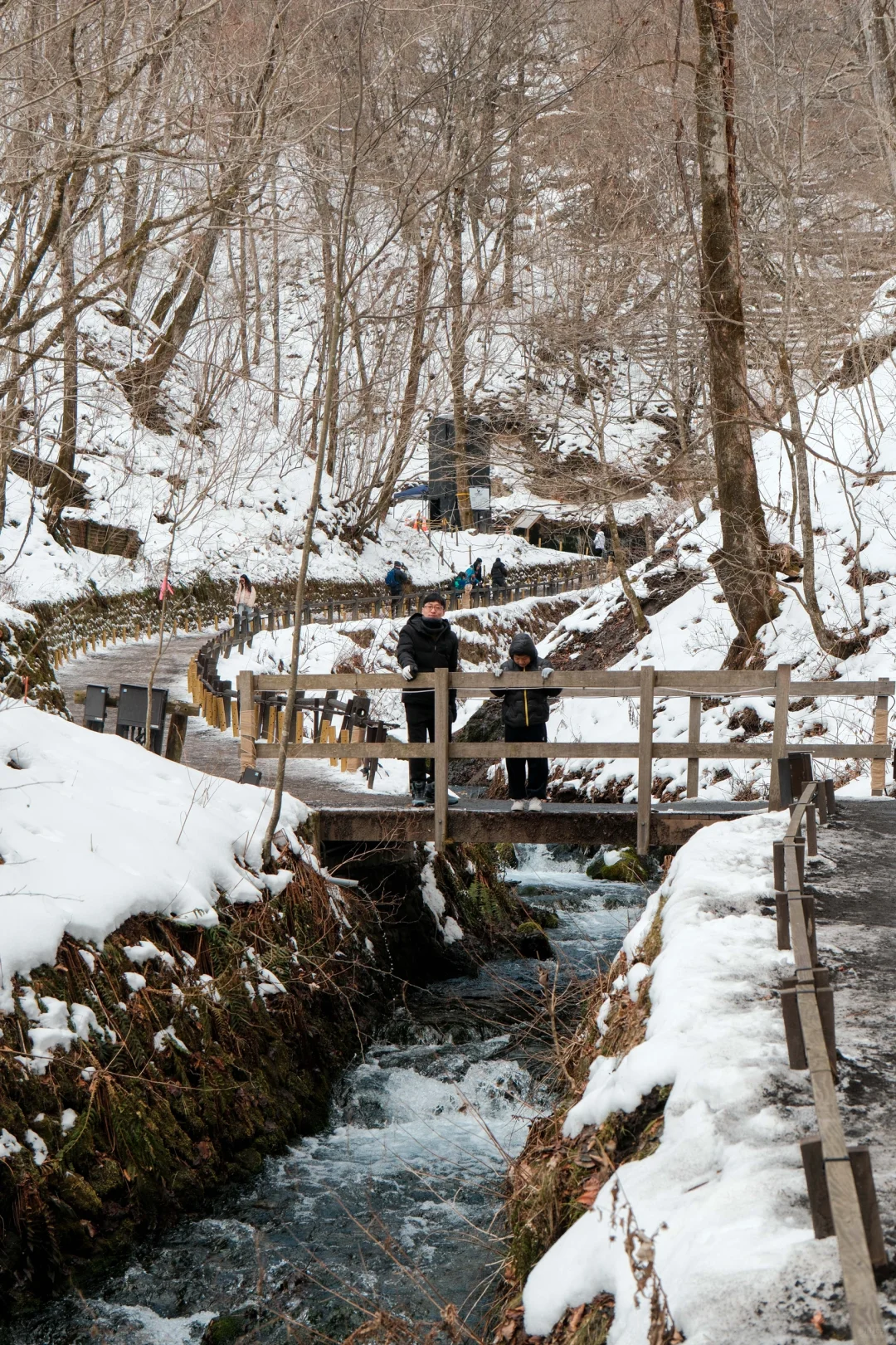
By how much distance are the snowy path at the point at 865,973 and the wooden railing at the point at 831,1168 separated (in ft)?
0.60

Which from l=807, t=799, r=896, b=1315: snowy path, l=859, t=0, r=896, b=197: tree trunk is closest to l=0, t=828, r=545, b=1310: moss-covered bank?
l=807, t=799, r=896, b=1315: snowy path

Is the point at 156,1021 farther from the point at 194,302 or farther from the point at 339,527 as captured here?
the point at 339,527

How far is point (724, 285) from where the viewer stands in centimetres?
1471

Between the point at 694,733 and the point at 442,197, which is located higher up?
the point at 442,197

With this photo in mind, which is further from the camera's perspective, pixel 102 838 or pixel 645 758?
pixel 645 758

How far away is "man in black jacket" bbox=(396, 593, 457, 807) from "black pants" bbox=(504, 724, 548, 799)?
0.58 metres

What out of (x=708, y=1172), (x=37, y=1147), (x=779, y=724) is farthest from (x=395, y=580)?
(x=708, y=1172)

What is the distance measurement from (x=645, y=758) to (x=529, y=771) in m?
1.09

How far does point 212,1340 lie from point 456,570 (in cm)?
4165

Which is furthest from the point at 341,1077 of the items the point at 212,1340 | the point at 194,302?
the point at 194,302

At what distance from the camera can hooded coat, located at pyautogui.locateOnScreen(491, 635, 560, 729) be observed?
387 inches

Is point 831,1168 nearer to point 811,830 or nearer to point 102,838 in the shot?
point 811,830

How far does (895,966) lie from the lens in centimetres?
511

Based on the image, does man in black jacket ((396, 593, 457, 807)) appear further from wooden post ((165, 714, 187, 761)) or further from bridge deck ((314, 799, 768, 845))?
wooden post ((165, 714, 187, 761))
